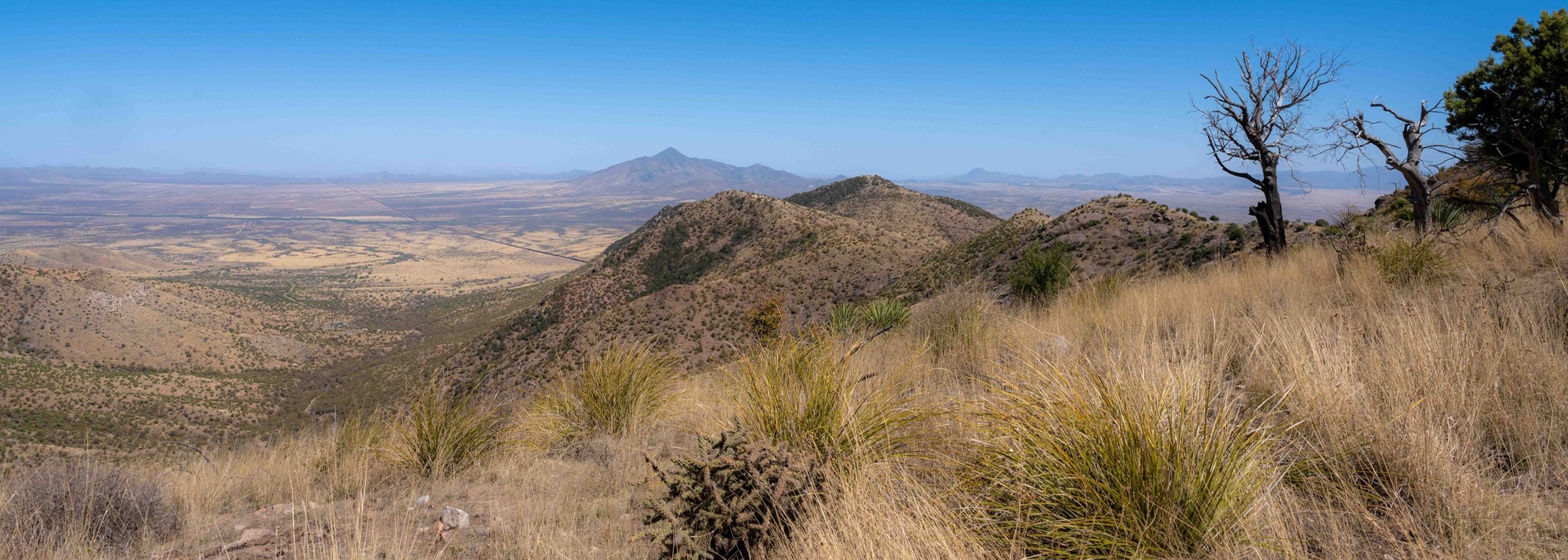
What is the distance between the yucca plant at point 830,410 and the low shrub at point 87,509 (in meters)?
3.49

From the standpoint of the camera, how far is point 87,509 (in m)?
3.66

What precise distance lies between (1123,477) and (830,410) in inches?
62.2

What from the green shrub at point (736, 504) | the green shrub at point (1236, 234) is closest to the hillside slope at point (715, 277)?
the green shrub at point (1236, 234)

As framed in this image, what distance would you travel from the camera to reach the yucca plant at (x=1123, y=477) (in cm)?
221

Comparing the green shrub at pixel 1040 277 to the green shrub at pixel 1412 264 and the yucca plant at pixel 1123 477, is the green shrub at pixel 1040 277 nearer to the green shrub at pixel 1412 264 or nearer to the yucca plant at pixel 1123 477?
the green shrub at pixel 1412 264

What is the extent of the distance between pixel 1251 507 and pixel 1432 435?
3.13 feet

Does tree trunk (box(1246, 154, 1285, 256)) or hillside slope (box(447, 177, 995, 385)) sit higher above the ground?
tree trunk (box(1246, 154, 1285, 256))

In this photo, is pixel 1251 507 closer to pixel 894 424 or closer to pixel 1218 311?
pixel 894 424

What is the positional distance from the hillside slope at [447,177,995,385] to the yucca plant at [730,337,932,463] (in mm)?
17344

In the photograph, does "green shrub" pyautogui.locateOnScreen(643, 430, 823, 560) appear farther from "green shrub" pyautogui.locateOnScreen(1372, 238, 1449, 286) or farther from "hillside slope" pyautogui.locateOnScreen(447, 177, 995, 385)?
"hillside slope" pyautogui.locateOnScreen(447, 177, 995, 385)

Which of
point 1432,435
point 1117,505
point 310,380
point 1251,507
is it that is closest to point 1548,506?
point 1432,435

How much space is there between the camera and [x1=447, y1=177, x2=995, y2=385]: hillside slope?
33719mm

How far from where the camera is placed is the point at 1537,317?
3922mm

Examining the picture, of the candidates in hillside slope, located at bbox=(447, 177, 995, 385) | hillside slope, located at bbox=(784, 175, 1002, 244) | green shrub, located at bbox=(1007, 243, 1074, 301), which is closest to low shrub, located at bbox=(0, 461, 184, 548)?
green shrub, located at bbox=(1007, 243, 1074, 301)
